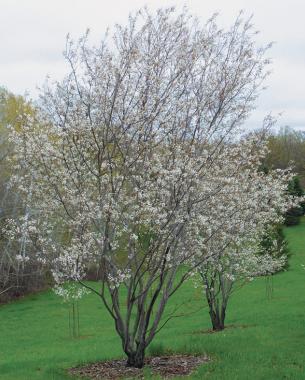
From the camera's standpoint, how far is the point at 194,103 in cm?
802

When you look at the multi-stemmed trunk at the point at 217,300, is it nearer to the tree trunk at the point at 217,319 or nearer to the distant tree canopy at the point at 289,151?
the tree trunk at the point at 217,319

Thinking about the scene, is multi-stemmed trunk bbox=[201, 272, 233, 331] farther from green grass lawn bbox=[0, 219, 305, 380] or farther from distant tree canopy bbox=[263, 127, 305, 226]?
distant tree canopy bbox=[263, 127, 305, 226]

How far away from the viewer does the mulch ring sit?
7.54m

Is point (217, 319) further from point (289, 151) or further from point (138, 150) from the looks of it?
point (289, 151)

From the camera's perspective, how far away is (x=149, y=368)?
7.89 meters

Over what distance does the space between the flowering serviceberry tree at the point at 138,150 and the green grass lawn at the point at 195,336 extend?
4.86 feet

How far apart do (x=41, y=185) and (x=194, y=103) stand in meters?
2.80

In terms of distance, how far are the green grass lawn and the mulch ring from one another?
0.95 ft

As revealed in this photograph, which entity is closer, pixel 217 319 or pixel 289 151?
pixel 217 319

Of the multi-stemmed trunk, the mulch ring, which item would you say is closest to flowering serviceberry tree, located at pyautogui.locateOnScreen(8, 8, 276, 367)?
the mulch ring

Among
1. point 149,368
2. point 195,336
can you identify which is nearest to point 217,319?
point 195,336

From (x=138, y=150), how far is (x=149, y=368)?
3359 millimetres

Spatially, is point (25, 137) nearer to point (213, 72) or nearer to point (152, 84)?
point (152, 84)

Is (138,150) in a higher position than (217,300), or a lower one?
higher
